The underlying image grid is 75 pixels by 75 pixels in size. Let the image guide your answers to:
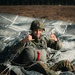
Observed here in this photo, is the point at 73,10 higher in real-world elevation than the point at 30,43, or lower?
lower

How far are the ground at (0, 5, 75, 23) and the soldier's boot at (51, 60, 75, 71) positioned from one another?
22.3ft

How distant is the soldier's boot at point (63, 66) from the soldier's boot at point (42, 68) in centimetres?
26

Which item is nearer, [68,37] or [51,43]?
[51,43]

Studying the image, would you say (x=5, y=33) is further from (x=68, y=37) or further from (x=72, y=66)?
(x=72, y=66)

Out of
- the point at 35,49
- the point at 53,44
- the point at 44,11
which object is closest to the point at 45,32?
the point at 53,44

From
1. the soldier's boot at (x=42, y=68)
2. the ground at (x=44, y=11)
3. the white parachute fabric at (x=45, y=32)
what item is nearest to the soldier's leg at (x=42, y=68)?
the soldier's boot at (x=42, y=68)

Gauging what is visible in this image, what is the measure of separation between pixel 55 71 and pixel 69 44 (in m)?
1.98

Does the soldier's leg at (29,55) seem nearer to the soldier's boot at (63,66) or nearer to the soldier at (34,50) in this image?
the soldier at (34,50)

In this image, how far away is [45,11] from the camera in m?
15.6

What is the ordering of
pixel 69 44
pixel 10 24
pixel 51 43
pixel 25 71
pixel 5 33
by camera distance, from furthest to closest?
pixel 10 24, pixel 5 33, pixel 69 44, pixel 51 43, pixel 25 71

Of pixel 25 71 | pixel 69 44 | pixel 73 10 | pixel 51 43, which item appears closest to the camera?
pixel 25 71

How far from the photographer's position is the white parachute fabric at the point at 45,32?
28.0ft

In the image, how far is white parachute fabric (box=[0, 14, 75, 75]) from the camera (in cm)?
852

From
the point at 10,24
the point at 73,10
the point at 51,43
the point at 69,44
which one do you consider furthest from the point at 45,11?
the point at 51,43
